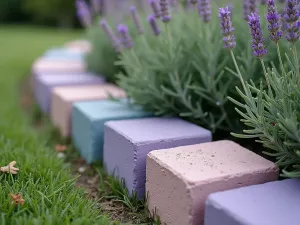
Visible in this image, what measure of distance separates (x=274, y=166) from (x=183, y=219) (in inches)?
19.6

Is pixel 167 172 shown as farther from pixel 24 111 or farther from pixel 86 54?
pixel 86 54

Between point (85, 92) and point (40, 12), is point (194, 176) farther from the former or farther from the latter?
point (40, 12)

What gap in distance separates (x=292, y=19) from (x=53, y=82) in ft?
9.44

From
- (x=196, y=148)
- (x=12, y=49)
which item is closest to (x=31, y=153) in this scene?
(x=196, y=148)

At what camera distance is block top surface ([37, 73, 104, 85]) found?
4188mm

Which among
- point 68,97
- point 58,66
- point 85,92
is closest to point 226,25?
point 68,97

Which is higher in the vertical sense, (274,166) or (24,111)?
(274,166)

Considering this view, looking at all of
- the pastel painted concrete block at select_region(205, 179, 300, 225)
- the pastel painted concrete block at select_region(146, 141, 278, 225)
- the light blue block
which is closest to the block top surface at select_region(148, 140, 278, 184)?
the pastel painted concrete block at select_region(146, 141, 278, 225)

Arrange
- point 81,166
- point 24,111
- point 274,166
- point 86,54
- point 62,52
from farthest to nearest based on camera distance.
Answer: point 62,52, point 86,54, point 24,111, point 81,166, point 274,166

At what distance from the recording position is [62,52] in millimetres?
6707

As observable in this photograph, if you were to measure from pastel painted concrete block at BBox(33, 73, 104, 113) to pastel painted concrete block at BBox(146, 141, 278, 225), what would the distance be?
225cm

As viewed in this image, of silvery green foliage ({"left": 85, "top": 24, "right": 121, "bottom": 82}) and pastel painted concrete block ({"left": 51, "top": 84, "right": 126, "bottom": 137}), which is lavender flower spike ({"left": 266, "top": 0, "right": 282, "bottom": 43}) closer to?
pastel painted concrete block ({"left": 51, "top": 84, "right": 126, "bottom": 137})

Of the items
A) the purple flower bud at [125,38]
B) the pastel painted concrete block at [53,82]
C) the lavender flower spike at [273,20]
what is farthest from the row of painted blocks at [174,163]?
the pastel painted concrete block at [53,82]

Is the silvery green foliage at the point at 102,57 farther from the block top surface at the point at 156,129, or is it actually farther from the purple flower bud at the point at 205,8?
the purple flower bud at the point at 205,8
